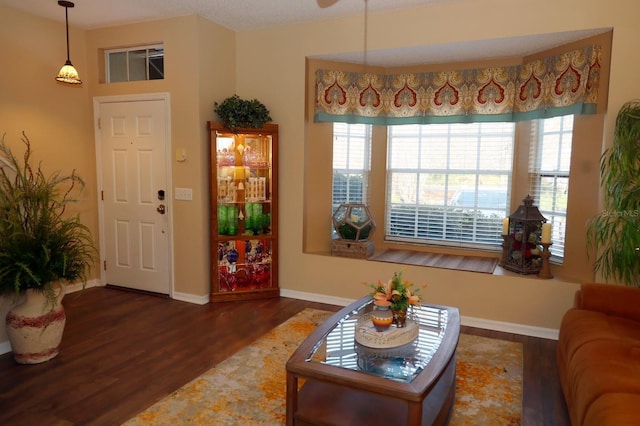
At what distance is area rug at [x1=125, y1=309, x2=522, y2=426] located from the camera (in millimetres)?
2506

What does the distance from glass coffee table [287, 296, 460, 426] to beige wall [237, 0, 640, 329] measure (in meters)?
1.50

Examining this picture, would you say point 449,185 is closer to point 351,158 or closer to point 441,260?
point 441,260

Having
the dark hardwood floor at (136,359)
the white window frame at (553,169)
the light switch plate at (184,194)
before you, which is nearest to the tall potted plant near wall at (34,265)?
the dark hardwood floor at (136,359)

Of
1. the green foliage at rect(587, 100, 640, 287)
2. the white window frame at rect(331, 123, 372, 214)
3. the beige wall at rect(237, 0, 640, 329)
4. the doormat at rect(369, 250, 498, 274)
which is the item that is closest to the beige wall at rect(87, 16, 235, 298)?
the beige wall at rect(237, 0, 640, 329)

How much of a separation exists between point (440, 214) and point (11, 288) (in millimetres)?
3945

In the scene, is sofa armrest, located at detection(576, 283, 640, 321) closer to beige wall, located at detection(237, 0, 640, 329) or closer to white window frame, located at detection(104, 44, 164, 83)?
beige wall, located at detection(237, 0, 640, 329)

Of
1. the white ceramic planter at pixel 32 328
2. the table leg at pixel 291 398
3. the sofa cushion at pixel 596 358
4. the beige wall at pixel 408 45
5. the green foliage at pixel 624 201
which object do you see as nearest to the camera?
the sofa cushion at pixel 596 358

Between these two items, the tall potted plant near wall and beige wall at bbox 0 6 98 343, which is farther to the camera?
beige wall at bbox 0 6 98 343

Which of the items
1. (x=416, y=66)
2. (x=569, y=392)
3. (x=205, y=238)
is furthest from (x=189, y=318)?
(x=416, y=66)

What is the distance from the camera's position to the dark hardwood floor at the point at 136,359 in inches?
103

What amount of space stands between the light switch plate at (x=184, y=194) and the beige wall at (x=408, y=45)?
917 millimetres

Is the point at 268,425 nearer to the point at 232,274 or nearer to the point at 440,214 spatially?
the point at 232,274

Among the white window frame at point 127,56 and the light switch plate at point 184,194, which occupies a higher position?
the white window frame at point 127,56

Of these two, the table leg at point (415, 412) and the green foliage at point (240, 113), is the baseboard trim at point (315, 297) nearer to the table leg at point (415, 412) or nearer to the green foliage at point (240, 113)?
the green foliage at point (240, 113)
